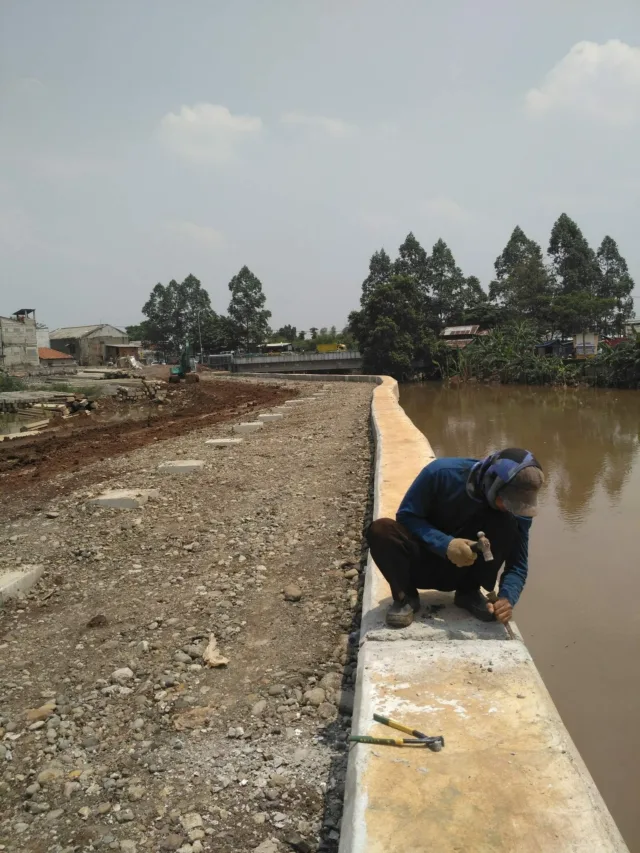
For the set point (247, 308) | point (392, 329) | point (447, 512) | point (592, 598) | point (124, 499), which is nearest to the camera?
Result: point (447, 512)

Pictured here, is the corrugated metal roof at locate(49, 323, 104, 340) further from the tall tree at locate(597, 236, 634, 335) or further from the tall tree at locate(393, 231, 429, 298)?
the tall tree at locate(597, 236, 634, 335)

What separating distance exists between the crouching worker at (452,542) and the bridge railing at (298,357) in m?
39.0

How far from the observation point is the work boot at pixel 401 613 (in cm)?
279

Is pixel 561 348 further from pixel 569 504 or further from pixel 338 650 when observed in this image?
pixel 338 650

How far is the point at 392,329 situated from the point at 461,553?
3327cm

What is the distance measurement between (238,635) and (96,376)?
31.2 m

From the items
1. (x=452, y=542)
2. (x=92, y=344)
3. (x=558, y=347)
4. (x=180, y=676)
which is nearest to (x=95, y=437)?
(x=180, y=676)

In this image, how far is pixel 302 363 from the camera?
4447 centimetres

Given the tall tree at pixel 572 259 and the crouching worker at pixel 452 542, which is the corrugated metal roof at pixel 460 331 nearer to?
the tall tree at pixel 572 259

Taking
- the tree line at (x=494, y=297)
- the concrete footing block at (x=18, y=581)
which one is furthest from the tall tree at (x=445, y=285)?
the concrete footing block at (x=18, y=581)

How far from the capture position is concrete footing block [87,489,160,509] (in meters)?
5.63

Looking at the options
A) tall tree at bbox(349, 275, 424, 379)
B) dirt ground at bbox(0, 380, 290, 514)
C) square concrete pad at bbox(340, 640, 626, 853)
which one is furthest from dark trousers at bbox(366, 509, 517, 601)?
tall tree at bbox(349, 275, 424, 379)

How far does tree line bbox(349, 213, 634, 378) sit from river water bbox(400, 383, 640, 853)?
71.6ft

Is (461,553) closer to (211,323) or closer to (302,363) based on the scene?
(302,363)
